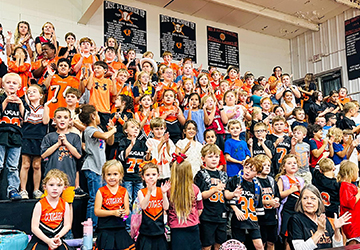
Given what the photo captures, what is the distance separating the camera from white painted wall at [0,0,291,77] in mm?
9242

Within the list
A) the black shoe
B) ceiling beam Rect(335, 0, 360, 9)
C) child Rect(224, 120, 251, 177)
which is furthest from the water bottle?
ceiling beam Rect(335, 0, 360, 9)

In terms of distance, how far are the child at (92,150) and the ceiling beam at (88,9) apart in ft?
18.9

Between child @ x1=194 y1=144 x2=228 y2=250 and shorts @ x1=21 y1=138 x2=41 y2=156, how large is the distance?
77.4 inches

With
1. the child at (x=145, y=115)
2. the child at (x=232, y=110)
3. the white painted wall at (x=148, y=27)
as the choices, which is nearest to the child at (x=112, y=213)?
the child at (x=145, y=115)

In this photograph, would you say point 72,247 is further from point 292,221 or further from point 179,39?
point 179,39

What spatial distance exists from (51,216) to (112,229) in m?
0.60

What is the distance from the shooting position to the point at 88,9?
379 inches

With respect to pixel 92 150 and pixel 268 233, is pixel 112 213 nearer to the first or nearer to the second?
pixel 92 150

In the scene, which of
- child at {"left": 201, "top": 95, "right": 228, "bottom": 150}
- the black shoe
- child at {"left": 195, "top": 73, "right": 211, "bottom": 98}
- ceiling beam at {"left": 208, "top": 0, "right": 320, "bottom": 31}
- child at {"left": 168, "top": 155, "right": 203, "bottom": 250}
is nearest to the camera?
child at {"left": 168, "top": 155, "right": 203, "bottom": 250}

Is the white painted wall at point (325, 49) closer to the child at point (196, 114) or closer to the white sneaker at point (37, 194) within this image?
the child at point (196, 114)

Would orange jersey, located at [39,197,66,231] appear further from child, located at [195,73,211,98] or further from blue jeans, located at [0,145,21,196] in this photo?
child, located at [195,73,211,98]

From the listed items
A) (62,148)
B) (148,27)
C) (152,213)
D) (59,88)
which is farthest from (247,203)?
(148,27)

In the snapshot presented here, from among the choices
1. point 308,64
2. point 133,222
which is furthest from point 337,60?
point 133,222

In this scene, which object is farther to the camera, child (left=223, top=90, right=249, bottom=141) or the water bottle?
Result: child (left=223, top=90, right=249, bottom=141)
